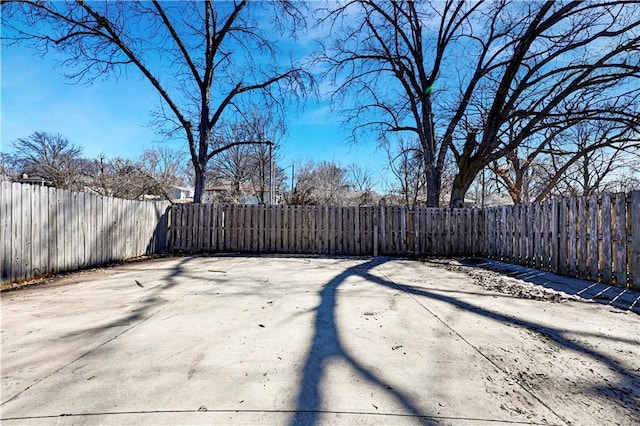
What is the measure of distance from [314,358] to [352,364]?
0.96 ft

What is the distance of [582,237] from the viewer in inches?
217

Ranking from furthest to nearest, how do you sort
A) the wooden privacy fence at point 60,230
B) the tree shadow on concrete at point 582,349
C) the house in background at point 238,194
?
the house in background at point 238,194, the wooden privacy fence at point 60,230, the tree shadow on concrete at point 582,349

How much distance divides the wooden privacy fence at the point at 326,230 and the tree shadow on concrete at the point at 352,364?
5.81 meters

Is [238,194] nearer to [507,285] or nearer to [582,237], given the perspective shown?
A: [507,285]

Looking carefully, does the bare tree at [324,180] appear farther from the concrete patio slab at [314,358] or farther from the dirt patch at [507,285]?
the concrete patio slab at [314,358]

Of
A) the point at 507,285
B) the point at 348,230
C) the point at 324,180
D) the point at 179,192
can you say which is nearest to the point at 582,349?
the point at 507,285

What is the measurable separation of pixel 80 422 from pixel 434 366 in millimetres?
2152

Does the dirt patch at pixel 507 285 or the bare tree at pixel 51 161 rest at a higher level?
the bare tree at pixel 51 161

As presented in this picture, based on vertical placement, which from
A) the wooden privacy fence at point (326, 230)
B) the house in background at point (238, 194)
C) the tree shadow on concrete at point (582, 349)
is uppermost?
the house in background at point (238, 194)

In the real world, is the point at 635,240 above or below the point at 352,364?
above

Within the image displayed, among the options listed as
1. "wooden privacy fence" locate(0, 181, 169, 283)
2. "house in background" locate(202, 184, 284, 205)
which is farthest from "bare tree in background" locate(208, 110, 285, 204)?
"wooden privacy fence" locate(0, 181, 169, 283)

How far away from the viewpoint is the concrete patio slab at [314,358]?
5.54 ft

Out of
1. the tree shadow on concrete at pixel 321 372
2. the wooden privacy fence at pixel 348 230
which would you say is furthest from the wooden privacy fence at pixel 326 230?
the tree shadow on concrete at pixel 321 372

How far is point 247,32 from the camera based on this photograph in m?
11.3
